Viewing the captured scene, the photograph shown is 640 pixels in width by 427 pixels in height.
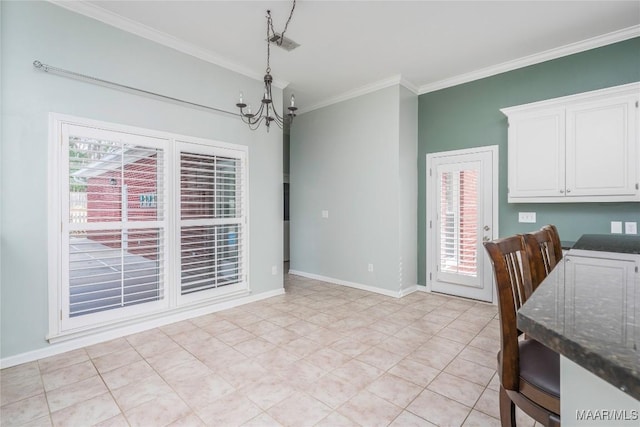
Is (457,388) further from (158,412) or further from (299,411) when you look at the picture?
(158,412)

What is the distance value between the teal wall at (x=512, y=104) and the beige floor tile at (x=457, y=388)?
2315 mm

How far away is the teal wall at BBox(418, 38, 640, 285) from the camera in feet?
10.5

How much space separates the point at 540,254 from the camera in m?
1.66

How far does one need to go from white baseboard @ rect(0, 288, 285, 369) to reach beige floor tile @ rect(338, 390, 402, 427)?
2.25 metres

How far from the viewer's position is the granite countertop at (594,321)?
458mm

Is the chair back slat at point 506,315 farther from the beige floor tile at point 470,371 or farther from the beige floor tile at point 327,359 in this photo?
the beige floor tile at point 327,359

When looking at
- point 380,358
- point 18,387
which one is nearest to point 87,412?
point 18,387

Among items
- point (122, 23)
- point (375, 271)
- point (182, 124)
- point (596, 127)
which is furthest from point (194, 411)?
point (596, 127)

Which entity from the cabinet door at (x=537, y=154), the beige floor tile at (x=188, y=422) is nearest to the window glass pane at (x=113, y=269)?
the beige floor tile at (x=188, y=422)

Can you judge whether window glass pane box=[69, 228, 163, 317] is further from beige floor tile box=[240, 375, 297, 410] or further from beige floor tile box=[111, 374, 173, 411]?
beige floor tile box=[240, 375, 297, 410]

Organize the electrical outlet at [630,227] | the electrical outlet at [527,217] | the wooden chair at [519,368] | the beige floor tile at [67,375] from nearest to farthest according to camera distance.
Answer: the wooden chair at [519,368], the beige floor tile at [67,375], the electrical outlet at [630,227], the electrical outlet at [527,217]

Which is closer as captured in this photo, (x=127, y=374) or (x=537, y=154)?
(x=127, y=374)

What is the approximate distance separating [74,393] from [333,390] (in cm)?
176

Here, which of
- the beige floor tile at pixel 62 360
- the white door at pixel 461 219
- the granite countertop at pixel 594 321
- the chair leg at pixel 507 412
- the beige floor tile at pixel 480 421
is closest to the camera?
the granite countertop at pixel 594 321
